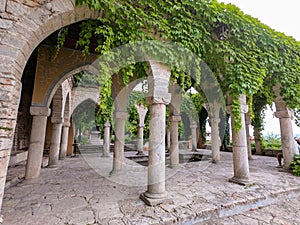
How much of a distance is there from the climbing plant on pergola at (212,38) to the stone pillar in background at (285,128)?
0.33 m

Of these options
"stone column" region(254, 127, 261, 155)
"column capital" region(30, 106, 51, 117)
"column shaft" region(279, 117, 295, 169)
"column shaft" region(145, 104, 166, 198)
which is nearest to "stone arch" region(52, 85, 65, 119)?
"column capital" region(30, 106, 51, 117)

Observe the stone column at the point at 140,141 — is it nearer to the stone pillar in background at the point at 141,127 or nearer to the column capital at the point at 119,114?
the stone pillar in background at the point at 141,127

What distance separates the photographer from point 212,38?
3.88m

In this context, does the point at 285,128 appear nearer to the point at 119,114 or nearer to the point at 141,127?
the point at 119,114

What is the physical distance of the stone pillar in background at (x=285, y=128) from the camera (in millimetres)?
5430

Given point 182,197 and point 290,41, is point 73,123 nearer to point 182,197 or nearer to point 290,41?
point 182,197

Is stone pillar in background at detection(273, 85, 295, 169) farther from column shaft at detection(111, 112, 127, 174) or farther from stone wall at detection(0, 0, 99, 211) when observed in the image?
stone wall at detection(0, 0, 99, 211)

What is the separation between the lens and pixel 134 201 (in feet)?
9.88

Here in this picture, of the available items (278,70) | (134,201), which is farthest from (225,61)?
(134,201)

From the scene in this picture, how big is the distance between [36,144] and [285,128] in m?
8.18

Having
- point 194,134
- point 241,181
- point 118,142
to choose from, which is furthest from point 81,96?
point 241,181

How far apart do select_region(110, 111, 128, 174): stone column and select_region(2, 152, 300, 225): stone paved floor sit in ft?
2.45

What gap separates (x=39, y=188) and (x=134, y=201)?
2467 millimetres

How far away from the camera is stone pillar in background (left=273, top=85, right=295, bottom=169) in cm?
543
